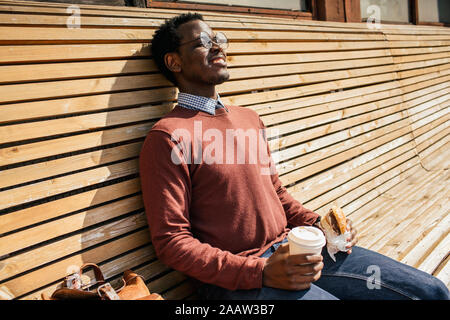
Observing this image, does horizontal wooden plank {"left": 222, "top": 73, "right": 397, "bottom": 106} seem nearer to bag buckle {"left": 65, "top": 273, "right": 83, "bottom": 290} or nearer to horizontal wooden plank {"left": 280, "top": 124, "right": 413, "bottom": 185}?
horizontal wooden plank {"left": 280, "top": 124, "right": 413, "bottom": 185}

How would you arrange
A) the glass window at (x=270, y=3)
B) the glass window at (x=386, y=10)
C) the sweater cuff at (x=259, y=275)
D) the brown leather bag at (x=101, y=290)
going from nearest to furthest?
the brown leather bag at (x=101, y=290) → the sweater cuff at (x=259, y=275) → the glass window at (x=270, y=3) → the glass window at (x=386, y=10)

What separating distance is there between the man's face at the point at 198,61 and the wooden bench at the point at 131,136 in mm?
240

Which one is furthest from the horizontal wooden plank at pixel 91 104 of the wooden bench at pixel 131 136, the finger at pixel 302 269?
the finger at pixel 302 269

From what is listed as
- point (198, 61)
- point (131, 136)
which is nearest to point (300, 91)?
point (198, 61)

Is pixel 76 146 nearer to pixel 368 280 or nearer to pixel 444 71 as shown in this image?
pixel 368 280

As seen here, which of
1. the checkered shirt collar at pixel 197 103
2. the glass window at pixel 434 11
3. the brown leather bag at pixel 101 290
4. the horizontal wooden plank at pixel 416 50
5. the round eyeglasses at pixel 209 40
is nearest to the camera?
the brown leather bag at pixel 101 290

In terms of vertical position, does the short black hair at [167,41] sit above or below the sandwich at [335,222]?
above

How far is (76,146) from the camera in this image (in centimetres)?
180

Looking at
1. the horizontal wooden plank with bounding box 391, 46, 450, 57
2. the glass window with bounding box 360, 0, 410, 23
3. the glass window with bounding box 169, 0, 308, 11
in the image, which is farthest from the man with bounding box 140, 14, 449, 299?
the glass window with bounding box 360, 0, 410, 23

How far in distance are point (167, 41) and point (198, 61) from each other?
24 cm

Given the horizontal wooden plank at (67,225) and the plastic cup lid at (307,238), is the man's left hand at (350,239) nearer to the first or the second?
the plastic cup lid at (307,238)

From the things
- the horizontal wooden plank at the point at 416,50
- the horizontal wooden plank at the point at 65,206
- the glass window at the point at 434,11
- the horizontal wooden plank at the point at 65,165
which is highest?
the glass window at the point at 434,11

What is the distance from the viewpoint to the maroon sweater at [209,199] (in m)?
1.58
